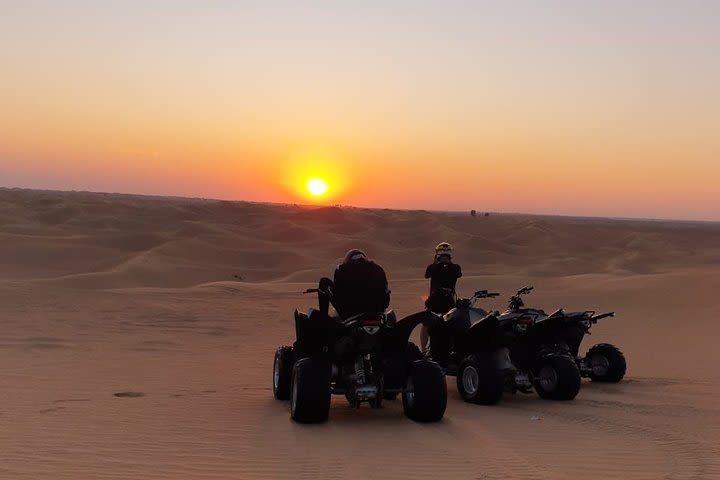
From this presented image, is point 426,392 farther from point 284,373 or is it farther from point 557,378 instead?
point 557,378

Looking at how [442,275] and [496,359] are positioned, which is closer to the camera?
[496,359]

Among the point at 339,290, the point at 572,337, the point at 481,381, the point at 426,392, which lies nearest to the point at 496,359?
the point at 481,381

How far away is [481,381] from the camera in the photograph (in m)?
8.28

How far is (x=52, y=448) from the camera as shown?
6.25 metres

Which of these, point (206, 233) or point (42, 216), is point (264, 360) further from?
point (42, 216)

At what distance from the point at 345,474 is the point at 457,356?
3.85m

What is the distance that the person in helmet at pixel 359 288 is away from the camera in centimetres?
729

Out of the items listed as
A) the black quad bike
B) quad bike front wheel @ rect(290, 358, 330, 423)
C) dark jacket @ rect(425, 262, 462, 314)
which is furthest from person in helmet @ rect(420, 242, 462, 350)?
quad bike front wheel @ rect(290, 358, 330, 423)

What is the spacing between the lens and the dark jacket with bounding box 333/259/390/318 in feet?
23.9

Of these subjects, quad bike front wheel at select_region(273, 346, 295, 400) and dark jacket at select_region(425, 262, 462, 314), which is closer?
quad bike front wheel at select_region(273, 346, 295, 400)

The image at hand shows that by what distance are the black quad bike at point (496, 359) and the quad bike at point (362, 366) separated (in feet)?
3.84

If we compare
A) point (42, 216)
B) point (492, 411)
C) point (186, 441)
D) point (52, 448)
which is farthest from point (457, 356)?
point (42, 216)

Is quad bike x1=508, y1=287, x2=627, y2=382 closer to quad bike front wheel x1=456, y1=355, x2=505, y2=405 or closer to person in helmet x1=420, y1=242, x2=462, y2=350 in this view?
quad bike front wheel x1=456, y1=355, x2=505, y2=405

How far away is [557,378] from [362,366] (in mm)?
2564
